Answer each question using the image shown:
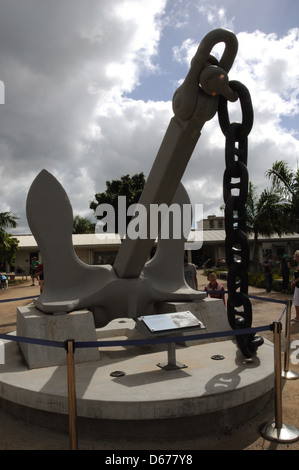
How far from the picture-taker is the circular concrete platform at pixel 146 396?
2.85 metres

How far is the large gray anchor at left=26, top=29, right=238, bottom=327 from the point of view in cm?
388

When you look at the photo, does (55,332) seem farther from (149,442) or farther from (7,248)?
(7,248)

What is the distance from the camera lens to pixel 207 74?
3.64 m

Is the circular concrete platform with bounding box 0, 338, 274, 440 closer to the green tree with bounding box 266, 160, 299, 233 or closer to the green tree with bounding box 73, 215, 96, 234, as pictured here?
the green tree with bounding box 266, 160, 299, 233

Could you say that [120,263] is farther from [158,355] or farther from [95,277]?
[158,355]

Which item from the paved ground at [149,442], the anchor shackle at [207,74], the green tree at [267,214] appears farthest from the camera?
the green tree at [267,214]

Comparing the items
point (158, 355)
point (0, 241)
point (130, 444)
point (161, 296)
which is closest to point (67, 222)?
point (161, 296)

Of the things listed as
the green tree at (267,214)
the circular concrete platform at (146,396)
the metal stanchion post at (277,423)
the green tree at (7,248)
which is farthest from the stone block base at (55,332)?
the green tree at (7,248)

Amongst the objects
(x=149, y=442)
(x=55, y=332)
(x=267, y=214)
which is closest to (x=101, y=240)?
(x=267, y=214)

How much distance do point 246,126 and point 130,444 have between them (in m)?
3.09

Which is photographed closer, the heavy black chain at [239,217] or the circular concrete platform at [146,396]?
the circular concrete platform at [146,396]

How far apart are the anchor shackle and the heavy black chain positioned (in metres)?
0.24

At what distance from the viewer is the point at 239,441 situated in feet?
9.25

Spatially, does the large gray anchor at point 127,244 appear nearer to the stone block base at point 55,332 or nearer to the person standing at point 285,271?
the stone block base at point 55,332
